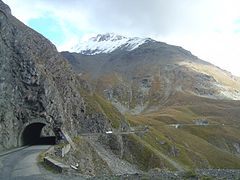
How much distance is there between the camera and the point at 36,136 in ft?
299

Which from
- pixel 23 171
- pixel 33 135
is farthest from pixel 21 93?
pixel 23 171

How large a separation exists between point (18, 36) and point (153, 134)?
186 ft

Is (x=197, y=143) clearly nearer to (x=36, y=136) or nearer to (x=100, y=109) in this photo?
(x=100, y=109)

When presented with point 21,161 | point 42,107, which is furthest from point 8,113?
point 21,161

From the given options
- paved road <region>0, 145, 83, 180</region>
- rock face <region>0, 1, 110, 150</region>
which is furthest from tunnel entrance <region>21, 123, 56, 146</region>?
paved road <region>0, 145, 83, 180</region>

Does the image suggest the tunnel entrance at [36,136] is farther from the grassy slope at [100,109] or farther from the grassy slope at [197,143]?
the grassy slope at [197,143]

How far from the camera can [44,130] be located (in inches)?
3780

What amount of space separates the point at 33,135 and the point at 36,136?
69.4 inches

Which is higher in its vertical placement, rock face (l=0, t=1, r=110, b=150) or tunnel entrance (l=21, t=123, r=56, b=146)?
rock face (l=0, t=1, r=110, b=150)

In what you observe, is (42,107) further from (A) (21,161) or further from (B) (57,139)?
(A) (21,161)

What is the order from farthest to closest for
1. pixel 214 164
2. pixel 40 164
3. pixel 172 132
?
pixel 172 132
pixel 214 164
pixel 40 164

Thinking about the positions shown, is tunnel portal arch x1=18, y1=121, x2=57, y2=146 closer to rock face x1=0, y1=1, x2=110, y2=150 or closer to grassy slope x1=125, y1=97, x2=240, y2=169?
rock face x1=0, y1=1, x2=110, y2=150

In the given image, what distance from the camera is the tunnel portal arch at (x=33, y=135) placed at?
75206 mm

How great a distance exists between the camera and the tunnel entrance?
8065cm
